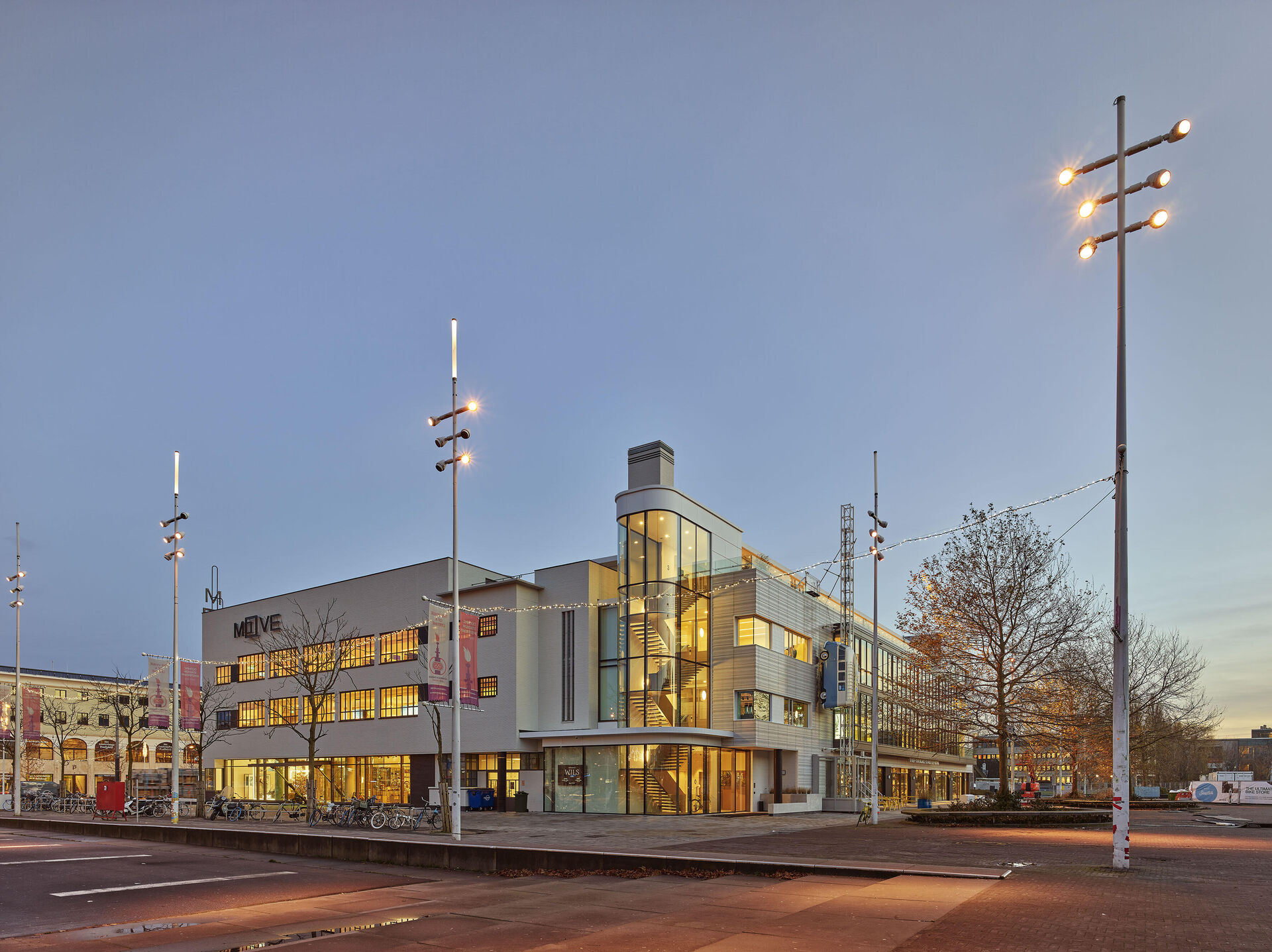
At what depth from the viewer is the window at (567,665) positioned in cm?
4562

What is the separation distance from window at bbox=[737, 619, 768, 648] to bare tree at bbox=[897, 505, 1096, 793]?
886cm

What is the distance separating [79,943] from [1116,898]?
533 inches

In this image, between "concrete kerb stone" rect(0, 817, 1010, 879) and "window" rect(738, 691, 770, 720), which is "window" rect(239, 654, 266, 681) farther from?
"concrete kerb stone" rect(0, 817, 1010, 879)

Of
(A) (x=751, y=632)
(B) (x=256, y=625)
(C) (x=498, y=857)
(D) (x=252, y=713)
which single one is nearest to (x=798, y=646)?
(A) (x=751, y=632)

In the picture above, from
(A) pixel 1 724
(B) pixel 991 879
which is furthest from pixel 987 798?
(A) pixel 1 724

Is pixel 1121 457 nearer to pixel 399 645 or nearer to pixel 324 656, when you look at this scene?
pixel 399 645

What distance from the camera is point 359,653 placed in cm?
5484

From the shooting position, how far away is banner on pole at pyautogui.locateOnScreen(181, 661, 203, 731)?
1435 inches

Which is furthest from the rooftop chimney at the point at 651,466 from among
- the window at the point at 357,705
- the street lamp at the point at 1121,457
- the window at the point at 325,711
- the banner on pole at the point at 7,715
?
the banner on pole at the point at 7,715

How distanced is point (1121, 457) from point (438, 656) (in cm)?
1776

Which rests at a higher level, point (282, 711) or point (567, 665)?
point (567, 665)

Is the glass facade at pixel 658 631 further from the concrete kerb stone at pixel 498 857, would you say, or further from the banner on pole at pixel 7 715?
the banner on pole at pixel 7 715

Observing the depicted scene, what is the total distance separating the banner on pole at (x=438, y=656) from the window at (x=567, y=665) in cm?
1960

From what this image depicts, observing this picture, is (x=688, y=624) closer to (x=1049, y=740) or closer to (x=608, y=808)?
(x=608, y=808)
